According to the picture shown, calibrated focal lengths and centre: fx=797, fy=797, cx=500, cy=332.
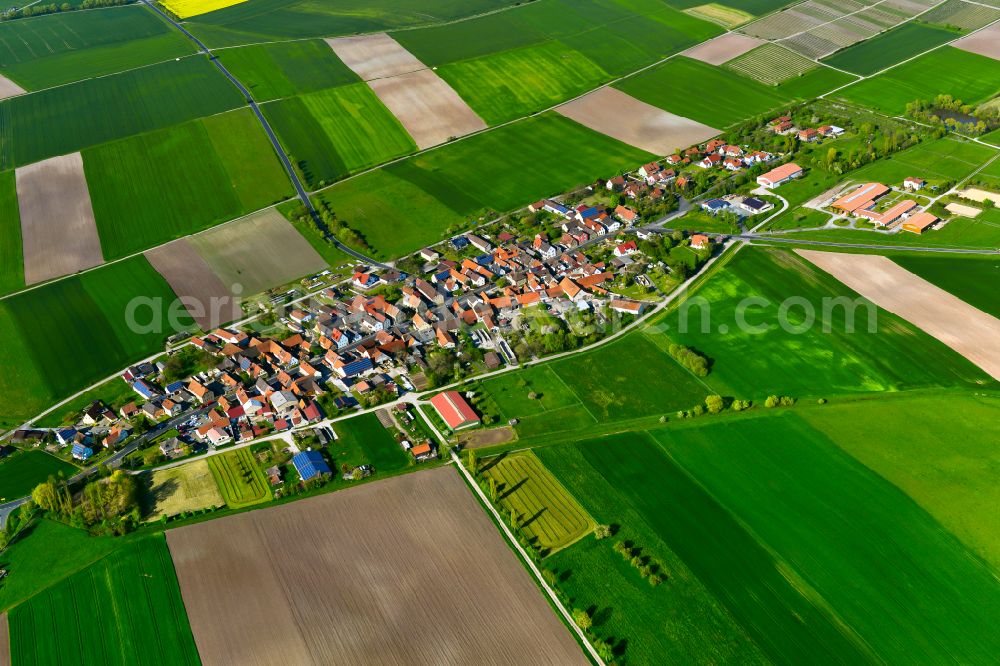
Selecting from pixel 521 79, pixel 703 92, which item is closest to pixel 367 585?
pixel 521 79

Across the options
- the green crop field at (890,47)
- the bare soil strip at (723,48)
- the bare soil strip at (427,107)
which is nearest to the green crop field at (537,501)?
the bare soil strip at (427,107)

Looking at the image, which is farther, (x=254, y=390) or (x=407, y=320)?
(x=407, y=320)

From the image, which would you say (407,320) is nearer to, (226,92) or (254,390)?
(254,390)

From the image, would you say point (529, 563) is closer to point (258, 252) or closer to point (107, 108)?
point (258, 252)

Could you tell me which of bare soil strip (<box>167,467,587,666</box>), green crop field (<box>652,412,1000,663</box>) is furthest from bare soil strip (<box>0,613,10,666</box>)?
green crop field (<box>652,412,1000,663</box>)

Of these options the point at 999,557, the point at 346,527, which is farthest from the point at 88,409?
the point at 999,557

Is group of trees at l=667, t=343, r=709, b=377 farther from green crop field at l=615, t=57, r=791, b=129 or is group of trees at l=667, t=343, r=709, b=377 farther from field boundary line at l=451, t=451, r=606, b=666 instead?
green crop field at l=615, t=57, r=791, b=129

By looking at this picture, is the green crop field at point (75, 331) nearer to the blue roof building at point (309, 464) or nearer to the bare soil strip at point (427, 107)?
the blue roof building at point (309, 464)
